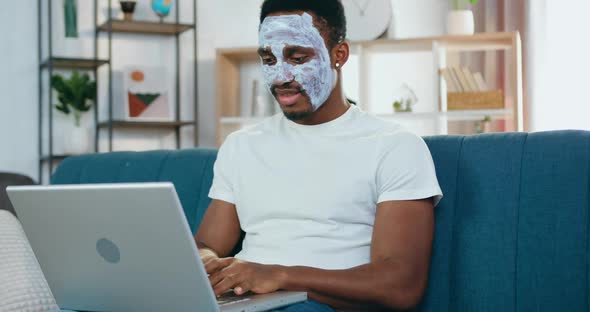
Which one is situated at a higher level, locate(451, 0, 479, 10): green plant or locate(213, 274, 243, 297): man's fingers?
locate(451, 0, 479, 10): green plant

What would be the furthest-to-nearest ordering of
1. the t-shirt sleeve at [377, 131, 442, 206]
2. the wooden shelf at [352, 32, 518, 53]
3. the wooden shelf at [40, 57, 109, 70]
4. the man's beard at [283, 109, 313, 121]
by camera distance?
1. the wooden shelf at [40, 57, 109, 70]
2. the wooden shelf at [352, 32, 518, 53]
3. the man's beard at [283, 109, 313, 121]
4. the t-shirt sleeve at [377, 131, 442, 206]

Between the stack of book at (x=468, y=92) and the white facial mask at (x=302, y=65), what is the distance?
2.46m

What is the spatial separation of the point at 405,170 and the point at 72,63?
10.6ft

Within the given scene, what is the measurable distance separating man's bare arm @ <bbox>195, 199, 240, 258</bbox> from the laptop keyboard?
0.37m

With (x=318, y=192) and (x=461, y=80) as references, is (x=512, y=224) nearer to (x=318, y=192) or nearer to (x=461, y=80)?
(x=318, y=192)

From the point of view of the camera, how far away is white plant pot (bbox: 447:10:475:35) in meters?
4.30

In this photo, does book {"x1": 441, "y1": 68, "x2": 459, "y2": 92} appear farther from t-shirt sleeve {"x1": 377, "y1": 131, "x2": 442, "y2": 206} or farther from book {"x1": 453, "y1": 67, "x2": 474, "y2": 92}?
t-shirt sleeve {"x1": 377, "y1": 131, "x2": 442, "y2": 206}

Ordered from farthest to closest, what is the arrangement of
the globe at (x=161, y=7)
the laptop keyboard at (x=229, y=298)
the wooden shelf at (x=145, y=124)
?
the globe at (x=161, y=7), the wooden shelf at (x=145, y=124), the laptop keyboard at (x=229, y=298)

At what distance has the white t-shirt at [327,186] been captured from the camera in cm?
173

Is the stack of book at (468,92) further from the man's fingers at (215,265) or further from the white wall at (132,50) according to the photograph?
the man's fingers at (215,265)

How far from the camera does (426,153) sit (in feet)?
5.73

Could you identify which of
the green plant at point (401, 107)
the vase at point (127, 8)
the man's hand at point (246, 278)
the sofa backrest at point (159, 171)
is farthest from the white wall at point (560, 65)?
the man's hand at point (246, 278)

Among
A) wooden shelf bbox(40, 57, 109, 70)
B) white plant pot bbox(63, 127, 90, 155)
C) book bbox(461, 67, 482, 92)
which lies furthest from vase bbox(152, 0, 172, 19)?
book bbox(461, 67, 482, 92)

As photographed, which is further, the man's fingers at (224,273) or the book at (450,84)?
the book at (450,84)
